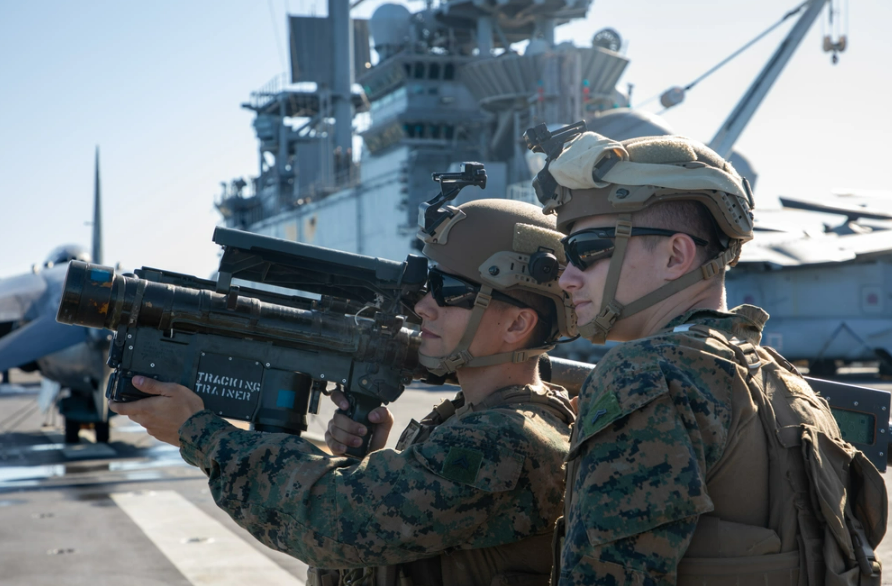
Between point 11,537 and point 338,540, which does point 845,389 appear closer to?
point 338,540

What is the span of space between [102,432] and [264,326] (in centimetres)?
1337

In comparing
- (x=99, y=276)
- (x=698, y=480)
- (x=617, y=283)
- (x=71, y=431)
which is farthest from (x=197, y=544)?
(x=71, y=431)

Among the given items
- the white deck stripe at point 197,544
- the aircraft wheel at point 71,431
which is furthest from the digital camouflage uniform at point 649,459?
the aircraft wheel at point 71,431

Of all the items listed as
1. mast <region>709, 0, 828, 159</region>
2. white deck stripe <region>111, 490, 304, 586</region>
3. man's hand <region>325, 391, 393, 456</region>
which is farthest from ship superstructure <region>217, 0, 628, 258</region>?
man's hand <region>325, 391, 393, 456</region>

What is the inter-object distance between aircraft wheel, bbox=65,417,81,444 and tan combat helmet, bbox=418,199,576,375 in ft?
45.1

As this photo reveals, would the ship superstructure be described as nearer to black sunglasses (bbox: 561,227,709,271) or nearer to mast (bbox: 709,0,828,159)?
mast (bbox: 709,0,828,159)

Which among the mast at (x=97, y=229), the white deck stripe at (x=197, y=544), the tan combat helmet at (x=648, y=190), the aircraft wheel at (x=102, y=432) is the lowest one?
the aircraft wheel at (x=102, y=432)

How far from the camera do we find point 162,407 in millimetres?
2646

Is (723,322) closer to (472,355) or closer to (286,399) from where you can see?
(472,355)

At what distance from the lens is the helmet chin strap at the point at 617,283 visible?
1.97 m

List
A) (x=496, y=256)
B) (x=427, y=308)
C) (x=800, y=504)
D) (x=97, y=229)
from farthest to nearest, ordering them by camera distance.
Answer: (x=97, y=229), (x=427, y=308), (x=496, y=256), (x=800, y=504)

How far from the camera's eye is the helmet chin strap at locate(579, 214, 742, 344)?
6.47 feet

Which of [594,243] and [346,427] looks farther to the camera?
[346,427]

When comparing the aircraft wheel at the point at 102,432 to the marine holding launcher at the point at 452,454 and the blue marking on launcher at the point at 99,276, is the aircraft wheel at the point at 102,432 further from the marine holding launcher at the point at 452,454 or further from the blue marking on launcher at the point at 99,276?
the marine holding launcher at the point at 452,454
